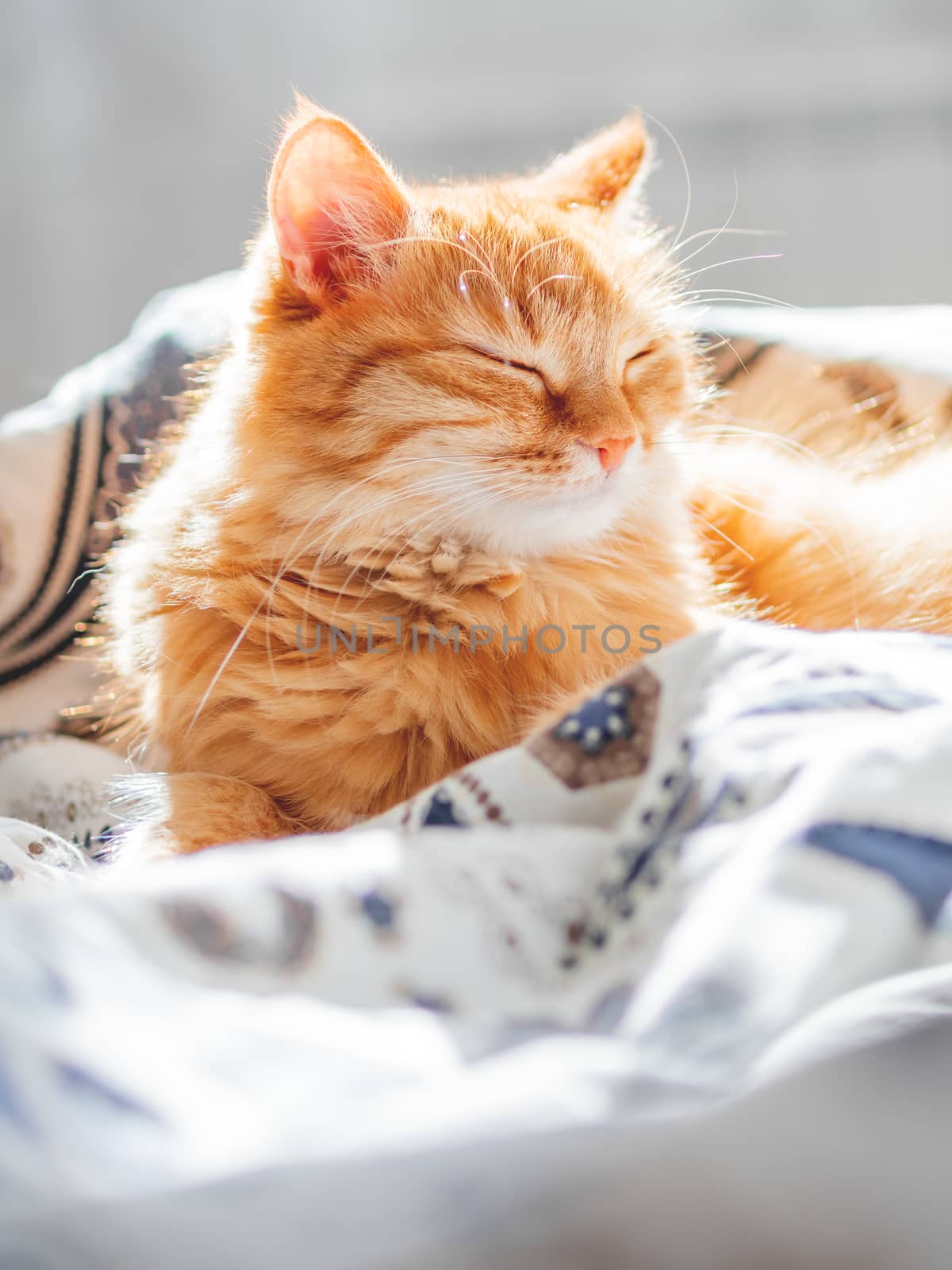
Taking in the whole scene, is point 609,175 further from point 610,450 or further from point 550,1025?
point 550,1025

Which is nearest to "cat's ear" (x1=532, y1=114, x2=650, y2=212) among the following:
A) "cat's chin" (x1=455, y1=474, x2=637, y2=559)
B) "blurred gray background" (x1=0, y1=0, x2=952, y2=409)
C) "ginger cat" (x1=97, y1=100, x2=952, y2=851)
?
"ginger cat" (x1=97, y1=100, x2=952, y2=851)

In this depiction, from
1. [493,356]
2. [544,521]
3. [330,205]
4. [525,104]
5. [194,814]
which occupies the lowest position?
[194,814]

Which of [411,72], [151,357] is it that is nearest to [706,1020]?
[151,357]

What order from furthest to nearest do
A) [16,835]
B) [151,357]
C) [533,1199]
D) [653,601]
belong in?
[151,357] → [653,601] → [16,835] → [533,1199]

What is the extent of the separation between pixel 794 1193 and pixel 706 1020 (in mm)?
79

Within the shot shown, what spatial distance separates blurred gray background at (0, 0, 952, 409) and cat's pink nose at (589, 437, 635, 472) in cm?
153

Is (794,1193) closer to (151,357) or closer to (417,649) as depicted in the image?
(417,649)

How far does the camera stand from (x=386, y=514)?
3.11ft

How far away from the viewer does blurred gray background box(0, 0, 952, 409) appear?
2453 millimetres

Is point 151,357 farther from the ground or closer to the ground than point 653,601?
farther from the ground

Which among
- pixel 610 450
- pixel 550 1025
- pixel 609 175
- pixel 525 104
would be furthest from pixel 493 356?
pixel 525 104

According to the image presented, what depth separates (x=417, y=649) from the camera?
0.96m

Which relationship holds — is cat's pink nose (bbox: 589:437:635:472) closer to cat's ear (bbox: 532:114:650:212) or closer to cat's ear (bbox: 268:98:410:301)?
cat's ear (bbox: 268:98:410:301)

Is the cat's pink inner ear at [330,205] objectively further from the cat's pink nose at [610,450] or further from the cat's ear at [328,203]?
the cat's pink nose at [610,450]
